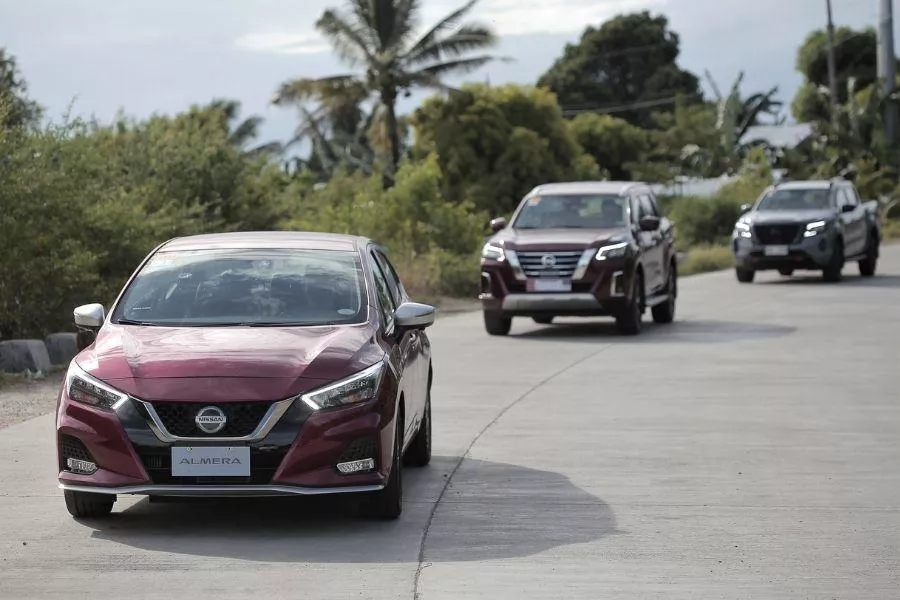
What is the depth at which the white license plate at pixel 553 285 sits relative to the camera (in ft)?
68.8

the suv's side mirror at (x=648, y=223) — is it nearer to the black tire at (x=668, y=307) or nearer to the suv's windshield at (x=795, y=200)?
the black tire at (x=668, y=307)

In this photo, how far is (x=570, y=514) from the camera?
9.50m

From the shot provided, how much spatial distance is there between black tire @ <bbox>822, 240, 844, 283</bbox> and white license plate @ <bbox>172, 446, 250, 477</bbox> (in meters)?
24.4

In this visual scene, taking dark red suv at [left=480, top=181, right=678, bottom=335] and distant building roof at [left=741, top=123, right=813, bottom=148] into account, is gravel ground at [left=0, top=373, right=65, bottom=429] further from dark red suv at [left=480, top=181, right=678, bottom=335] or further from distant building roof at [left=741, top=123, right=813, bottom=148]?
distant building roof at [left=741, top=123, right=813, bottom=148]

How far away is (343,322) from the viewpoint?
959 centimetres

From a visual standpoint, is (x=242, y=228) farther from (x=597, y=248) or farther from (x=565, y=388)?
(x=565, y=388)

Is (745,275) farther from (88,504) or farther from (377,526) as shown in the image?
(88,504)

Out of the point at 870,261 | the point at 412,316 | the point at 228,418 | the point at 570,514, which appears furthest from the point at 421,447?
the point at 870,261

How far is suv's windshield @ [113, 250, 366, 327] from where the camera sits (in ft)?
31.8

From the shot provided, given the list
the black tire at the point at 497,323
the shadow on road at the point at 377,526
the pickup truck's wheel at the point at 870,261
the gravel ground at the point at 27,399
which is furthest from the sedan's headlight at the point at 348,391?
the pickup truck's wheel at the point at 870,261

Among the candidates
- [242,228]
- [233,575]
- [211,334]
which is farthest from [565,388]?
[242,228]

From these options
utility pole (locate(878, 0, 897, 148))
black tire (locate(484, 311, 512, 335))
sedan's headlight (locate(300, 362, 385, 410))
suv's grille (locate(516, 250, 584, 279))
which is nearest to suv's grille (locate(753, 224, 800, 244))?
black tire (locate(484, 311, 512, 335))

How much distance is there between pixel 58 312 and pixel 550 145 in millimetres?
38368

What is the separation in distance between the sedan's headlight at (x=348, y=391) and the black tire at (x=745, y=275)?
24.1m
